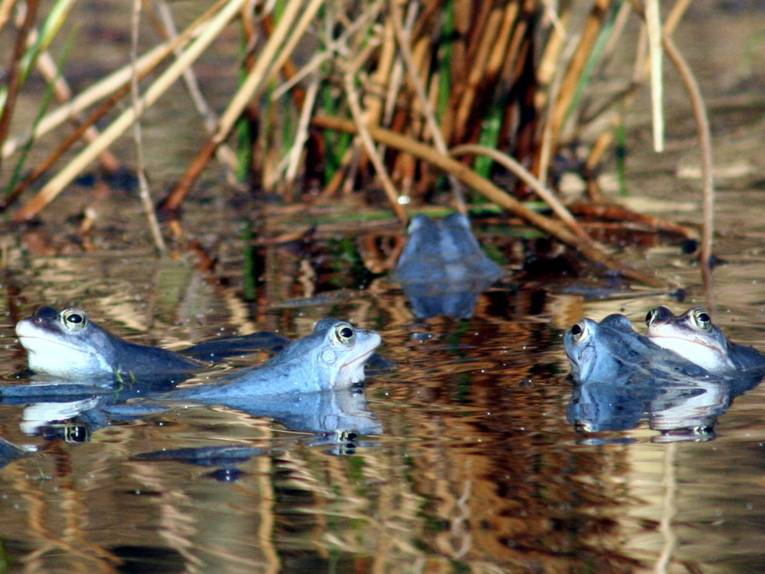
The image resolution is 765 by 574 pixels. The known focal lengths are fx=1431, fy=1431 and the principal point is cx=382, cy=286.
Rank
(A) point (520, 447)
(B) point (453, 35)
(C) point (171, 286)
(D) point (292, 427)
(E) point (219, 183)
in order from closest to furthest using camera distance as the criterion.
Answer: (A) point (520, 447), (D) point (292, 427), (C) point (171, 286), (B) point (453, 35), (E) point (219, 183)

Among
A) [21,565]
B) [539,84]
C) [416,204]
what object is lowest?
[21,565]

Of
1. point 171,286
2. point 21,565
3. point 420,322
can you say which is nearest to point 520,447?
point 21,565

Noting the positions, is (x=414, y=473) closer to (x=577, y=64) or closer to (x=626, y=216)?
(x=626, y=216)

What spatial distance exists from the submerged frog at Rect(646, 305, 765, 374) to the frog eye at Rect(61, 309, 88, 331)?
1480 mm

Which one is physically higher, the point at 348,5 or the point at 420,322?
the point at 348,5

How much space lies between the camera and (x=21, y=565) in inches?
93.1

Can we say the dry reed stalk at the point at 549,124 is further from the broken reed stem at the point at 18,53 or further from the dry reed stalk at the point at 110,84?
the broken reed stem at the point at 18,53

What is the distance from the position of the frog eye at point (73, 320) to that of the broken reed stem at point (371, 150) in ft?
6.33

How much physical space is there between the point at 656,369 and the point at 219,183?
4.21 meters

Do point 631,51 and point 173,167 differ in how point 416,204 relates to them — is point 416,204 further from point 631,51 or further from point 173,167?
point 631,51

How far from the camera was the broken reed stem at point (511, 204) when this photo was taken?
16.1ft

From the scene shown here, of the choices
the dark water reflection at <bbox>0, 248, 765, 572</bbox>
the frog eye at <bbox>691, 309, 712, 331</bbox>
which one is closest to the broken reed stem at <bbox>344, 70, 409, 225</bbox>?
the dark water reflection at <bbox>0, 248, 765, 572</bbox>

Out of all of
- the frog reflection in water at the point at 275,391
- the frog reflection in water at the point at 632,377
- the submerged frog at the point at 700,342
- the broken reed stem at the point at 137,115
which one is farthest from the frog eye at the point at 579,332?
the broken reed stem at the point at 137,115

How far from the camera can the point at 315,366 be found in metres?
3.57
